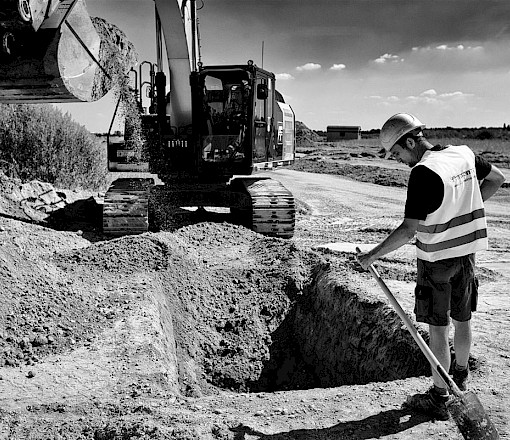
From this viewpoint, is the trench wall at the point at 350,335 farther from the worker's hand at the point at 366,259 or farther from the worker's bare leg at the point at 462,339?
the worker's hand at the point at 366,259

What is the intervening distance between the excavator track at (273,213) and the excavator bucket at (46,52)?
4.71m

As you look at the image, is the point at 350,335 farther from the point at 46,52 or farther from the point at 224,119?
the point at 224,119

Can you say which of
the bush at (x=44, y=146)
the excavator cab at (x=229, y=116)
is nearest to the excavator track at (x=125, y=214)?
the excavator cab at (x=229, y=116)

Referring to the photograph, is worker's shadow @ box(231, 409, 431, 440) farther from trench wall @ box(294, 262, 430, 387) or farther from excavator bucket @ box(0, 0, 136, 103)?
excavator bucket @ box(0, 0, 136, 103)

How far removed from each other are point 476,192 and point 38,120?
1331 cm

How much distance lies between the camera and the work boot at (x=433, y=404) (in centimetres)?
374

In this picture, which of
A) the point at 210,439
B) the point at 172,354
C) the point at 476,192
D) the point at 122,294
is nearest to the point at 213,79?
the point at 122,294

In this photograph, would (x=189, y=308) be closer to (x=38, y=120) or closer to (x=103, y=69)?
(x=103, y=69)

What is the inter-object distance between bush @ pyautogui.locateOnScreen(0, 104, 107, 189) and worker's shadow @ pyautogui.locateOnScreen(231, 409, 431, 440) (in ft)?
40.0

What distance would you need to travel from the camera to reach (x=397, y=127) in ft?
12.5

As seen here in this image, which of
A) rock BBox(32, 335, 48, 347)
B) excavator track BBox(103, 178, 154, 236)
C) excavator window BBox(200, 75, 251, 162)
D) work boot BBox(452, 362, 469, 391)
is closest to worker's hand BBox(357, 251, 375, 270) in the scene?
work boot BBox(452, 362, 469, 391)

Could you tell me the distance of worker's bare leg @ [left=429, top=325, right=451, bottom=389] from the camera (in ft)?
12.3

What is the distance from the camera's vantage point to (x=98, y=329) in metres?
5.44

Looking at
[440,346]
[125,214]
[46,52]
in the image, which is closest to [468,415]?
[440,346]
